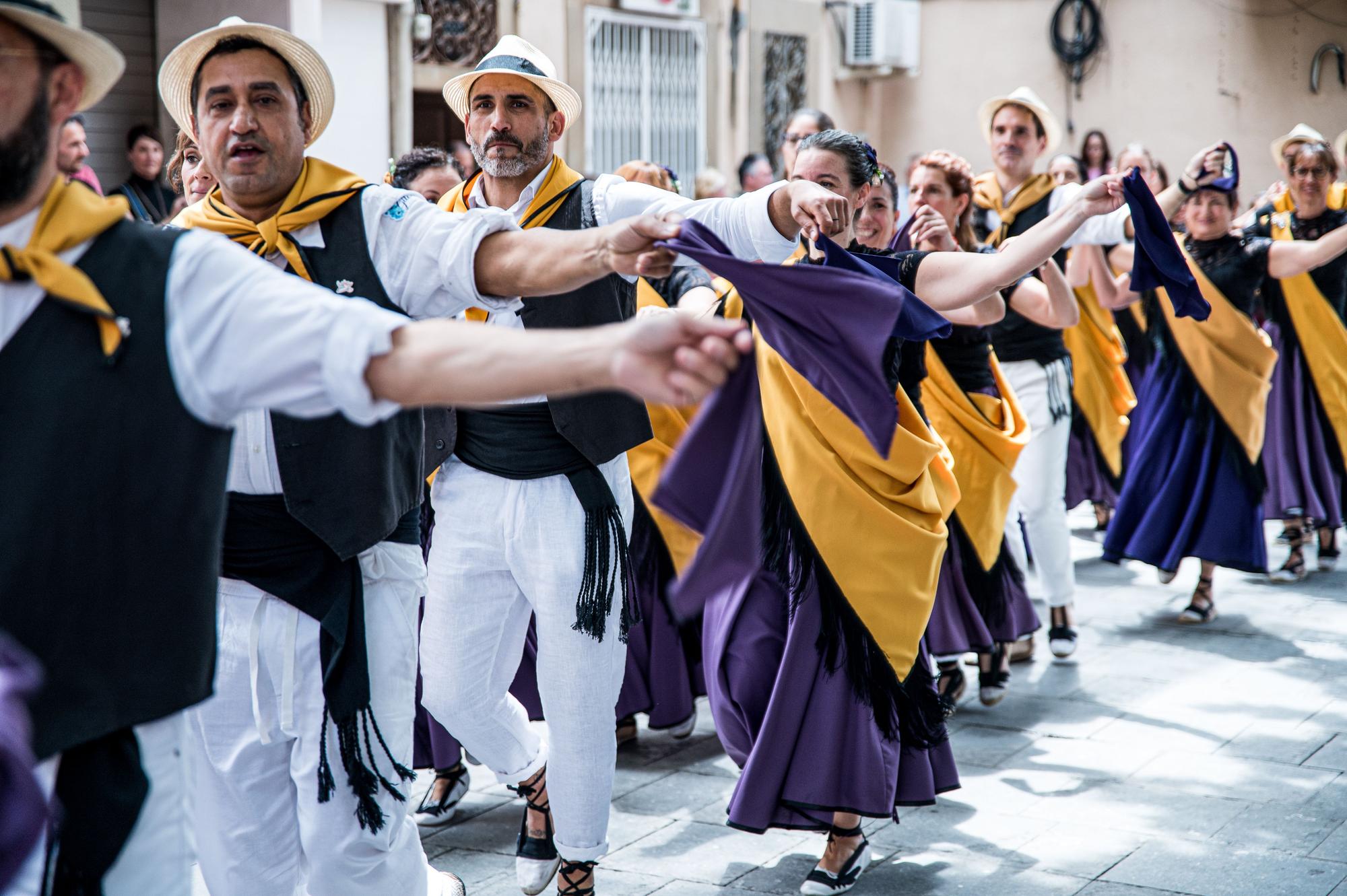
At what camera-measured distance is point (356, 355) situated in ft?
6.58

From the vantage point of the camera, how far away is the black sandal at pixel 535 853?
404 centimetres

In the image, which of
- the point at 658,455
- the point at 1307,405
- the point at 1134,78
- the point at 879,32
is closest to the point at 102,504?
the point at 658,455

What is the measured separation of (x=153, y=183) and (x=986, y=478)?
5.89m

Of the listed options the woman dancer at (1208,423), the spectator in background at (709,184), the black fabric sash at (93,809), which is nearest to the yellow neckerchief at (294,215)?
the black fabric sash at (93,809)

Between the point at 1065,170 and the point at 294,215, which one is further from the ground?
the point at 1065,170

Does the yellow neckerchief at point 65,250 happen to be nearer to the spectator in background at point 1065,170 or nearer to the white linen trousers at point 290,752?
the white linen trousers at point 290,752

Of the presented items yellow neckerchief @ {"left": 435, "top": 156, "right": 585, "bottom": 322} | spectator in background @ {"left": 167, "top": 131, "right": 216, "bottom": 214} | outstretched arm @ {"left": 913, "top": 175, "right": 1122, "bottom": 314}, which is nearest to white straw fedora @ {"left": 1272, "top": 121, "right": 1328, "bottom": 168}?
outstretched arm @ {"left": 913, "top": 175, "right": 1122, "bottom": 314}

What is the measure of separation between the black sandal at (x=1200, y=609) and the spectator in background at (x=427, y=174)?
3.90 meters

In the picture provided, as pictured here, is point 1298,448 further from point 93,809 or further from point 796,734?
point 93,809

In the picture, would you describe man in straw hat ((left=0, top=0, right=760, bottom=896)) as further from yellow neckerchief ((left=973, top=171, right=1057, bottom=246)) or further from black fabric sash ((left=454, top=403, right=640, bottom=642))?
yellow neckerchief ((left=973, top=171, right=1057, bottom=246))

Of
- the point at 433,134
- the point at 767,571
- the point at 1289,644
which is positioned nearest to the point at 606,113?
the point at 433,134

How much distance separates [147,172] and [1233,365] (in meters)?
6.23

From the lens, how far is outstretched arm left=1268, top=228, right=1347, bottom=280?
658 centimetres

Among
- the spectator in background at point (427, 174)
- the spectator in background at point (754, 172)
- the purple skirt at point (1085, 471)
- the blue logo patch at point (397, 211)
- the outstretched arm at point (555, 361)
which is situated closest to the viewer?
the outstretched arm at point (555, 361)
